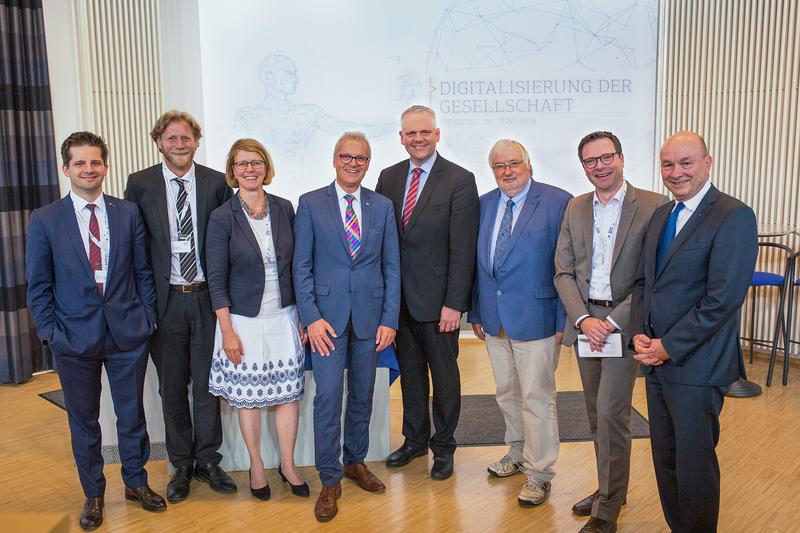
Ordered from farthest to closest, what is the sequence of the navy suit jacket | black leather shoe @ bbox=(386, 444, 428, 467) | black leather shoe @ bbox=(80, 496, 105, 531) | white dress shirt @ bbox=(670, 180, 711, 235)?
black leather shoe @ bbox=(386, 444, 428, 467) → black leather shoe @ bbox=(80, 496, 105, 531) → white dress shirt @ bbox=(670, 180, 711, 235) → the navy suit jacket

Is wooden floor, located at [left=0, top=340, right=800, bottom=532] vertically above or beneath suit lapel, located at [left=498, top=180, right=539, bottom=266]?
beneath

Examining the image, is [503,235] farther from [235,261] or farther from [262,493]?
[262,493]

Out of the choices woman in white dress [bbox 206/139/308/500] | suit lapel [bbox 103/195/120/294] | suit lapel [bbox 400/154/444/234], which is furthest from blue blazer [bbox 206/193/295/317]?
suit lapel [bbox 400/154/444/234]

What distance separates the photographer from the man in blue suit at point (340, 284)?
3.37 meters

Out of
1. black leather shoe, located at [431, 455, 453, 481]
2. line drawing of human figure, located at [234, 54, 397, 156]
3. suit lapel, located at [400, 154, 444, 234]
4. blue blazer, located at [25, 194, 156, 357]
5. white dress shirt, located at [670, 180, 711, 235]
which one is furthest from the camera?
line drawing of human figure, located at [234, 54, 397, 156]

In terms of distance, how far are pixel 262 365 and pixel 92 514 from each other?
1037 millimetres

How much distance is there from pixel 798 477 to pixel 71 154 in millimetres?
3940

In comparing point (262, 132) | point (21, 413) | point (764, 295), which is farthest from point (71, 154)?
point (764, 295)

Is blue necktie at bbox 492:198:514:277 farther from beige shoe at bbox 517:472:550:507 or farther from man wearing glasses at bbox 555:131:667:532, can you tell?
beige shoe at bbox 517:472:550:507

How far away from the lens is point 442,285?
362 centimetres

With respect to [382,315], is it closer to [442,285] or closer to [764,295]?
[442,285]

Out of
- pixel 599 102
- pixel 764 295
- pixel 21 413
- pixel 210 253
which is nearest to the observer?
pixel 210 253

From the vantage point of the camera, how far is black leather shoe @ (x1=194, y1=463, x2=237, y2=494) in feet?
11.9

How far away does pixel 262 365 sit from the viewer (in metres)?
3.39
